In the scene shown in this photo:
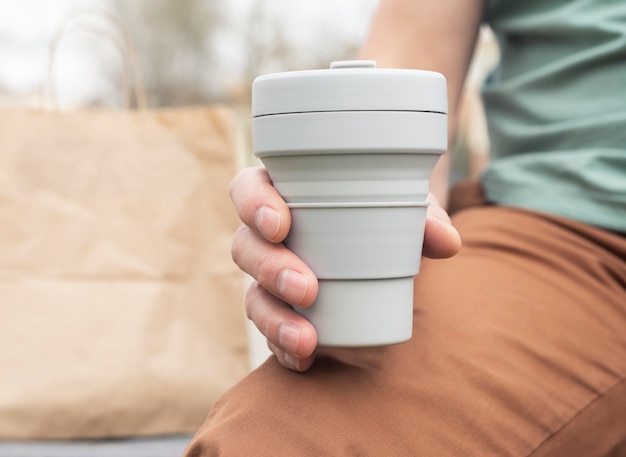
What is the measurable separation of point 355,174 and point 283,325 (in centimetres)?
13

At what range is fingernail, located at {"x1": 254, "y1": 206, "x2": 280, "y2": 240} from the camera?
22.4 inches

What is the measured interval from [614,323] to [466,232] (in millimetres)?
196

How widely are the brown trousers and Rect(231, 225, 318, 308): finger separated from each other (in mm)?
106

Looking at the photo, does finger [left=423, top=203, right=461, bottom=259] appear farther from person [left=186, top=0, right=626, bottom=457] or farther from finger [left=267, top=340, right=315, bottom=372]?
finger [left=267, top=340, right=315, bottom=372]

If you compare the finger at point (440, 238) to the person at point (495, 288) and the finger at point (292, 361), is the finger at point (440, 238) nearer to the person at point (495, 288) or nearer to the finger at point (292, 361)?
the person at point (495, 288)

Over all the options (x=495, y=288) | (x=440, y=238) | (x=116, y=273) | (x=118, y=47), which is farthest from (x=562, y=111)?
(x=118, y=47)

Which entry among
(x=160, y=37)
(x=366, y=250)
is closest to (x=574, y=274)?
(x=366, y=250)

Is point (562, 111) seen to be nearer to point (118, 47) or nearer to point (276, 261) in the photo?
point (276, 261)

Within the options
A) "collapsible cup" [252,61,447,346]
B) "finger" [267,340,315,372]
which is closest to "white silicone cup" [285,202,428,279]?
"collapsible cup" [252,61,447,346]

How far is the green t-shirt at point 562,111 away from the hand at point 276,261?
0.28m

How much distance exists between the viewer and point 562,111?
938 mm

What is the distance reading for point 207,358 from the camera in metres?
1.28

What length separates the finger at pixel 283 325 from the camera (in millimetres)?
574

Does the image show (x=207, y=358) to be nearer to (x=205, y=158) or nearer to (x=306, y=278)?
(x=205, y=158)
